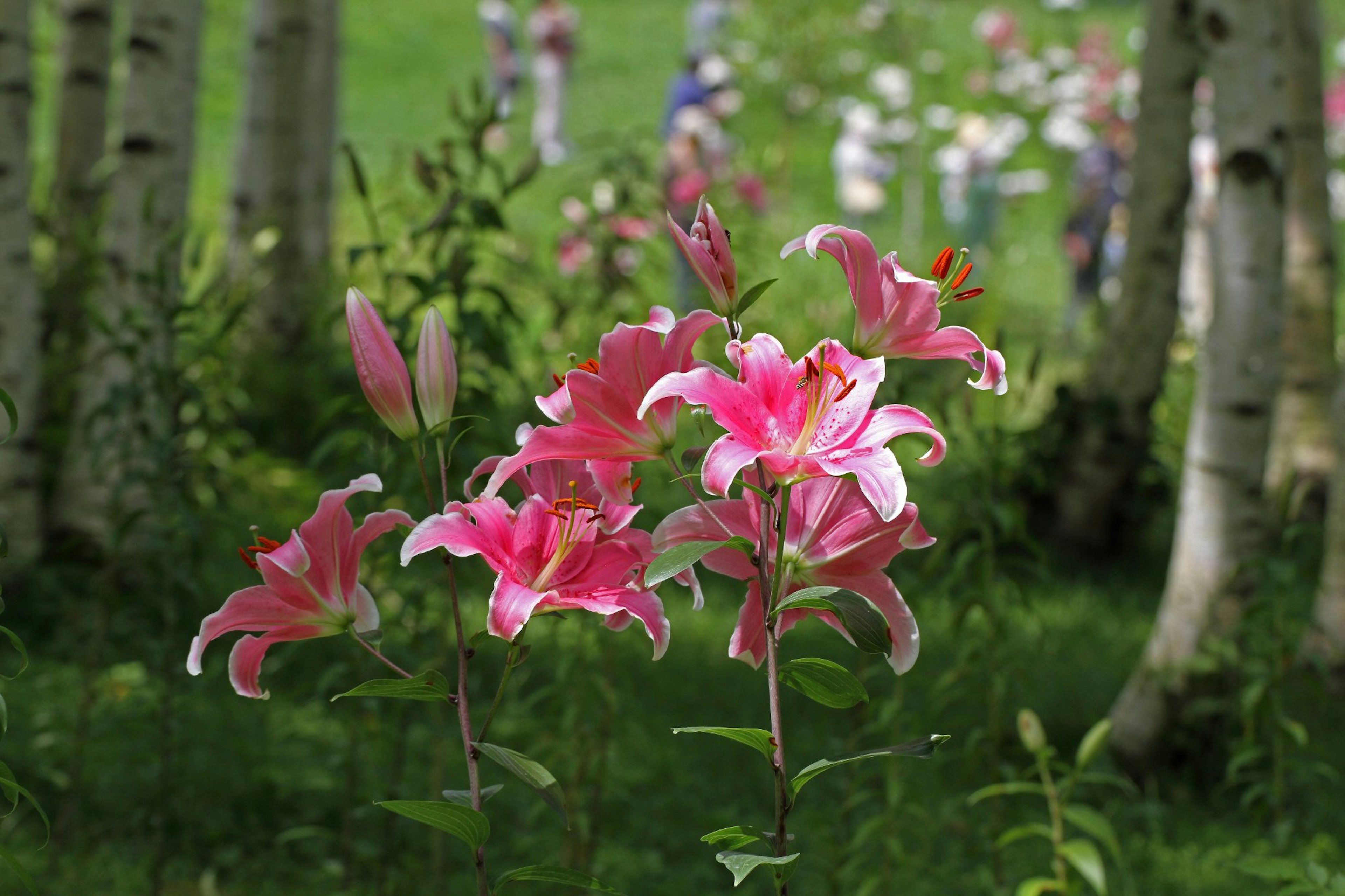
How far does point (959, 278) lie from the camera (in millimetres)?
999

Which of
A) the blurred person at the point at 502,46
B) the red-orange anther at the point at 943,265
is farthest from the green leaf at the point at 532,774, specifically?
the blurred person at the point at 502,46

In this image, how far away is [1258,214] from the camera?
262cm

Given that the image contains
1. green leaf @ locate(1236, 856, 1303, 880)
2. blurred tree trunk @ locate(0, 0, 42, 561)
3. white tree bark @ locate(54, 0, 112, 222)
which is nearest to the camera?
green leaf @ locate(1236, 856, 1303, 880)

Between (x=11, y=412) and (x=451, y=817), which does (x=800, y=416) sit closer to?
(x=451, y=817)

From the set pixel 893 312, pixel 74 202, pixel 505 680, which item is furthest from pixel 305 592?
pixel 74 202

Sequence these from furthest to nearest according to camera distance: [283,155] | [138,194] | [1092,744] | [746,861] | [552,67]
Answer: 1. [552,67]
2. [283,155]
3. [138,194]
4. [1092,744]
5. [746,861]

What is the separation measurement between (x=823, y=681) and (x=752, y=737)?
74 millimetres

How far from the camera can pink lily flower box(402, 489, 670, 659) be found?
36.4 inches

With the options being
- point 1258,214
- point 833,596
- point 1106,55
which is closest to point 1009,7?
point 1106,55

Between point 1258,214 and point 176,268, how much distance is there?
230cm

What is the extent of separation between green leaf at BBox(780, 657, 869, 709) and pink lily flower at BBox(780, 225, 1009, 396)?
0.84 feet

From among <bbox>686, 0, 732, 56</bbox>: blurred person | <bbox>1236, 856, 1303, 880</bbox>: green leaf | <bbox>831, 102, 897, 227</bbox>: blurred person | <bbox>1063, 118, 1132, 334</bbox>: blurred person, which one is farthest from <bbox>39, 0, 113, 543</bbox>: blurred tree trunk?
<bbox>686, 0, 732, 56</bbox>: blurred person

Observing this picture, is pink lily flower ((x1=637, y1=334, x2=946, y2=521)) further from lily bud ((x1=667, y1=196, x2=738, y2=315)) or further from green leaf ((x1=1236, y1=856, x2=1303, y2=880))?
green leaf ((x1=1236, y1=856, x2=1303, y2=880))

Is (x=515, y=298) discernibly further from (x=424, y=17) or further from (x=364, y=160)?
(x=424, y=17)
